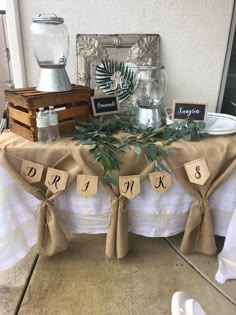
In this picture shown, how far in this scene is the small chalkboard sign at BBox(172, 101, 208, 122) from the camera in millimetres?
1186

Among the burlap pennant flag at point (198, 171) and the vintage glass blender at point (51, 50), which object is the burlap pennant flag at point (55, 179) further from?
the burlap pennant flag at point (198, 171)

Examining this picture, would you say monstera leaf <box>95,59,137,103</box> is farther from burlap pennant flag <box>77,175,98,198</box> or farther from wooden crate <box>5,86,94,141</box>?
burlap pennant flag <box>77,175,98,198</box>

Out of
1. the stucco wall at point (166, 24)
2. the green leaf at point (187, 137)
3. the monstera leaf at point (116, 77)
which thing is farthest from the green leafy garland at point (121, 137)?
the stucco wall at point (166, 24)

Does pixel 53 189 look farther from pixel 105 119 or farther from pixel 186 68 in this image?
pixel 186 68

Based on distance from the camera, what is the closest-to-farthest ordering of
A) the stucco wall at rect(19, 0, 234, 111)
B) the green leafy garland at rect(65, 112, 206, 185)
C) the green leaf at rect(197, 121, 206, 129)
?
the green leafy garland at rect(65, 112, 206, 185)
the green leaf at rect(197, 121, 206, 129)
the stucco wall at rect(19, 0, 234, 111)

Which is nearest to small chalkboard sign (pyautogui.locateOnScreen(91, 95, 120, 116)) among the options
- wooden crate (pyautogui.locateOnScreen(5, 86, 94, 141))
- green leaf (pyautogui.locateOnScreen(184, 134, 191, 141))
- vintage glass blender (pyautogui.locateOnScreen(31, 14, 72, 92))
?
wooden crate (pyautogui.locateOnScreen(5, 86, 94, 141))

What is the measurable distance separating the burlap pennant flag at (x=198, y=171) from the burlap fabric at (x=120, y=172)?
0.03m

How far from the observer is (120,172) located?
109cm

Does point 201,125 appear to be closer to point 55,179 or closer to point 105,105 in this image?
point 105,105

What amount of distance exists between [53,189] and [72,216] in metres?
0.20

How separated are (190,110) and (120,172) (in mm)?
422

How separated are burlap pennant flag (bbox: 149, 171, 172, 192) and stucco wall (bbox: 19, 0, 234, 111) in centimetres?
65

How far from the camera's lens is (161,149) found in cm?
106

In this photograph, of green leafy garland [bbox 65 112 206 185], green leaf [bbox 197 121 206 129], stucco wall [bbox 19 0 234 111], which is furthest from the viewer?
stucco wall [bbox 19 0 234 111]
